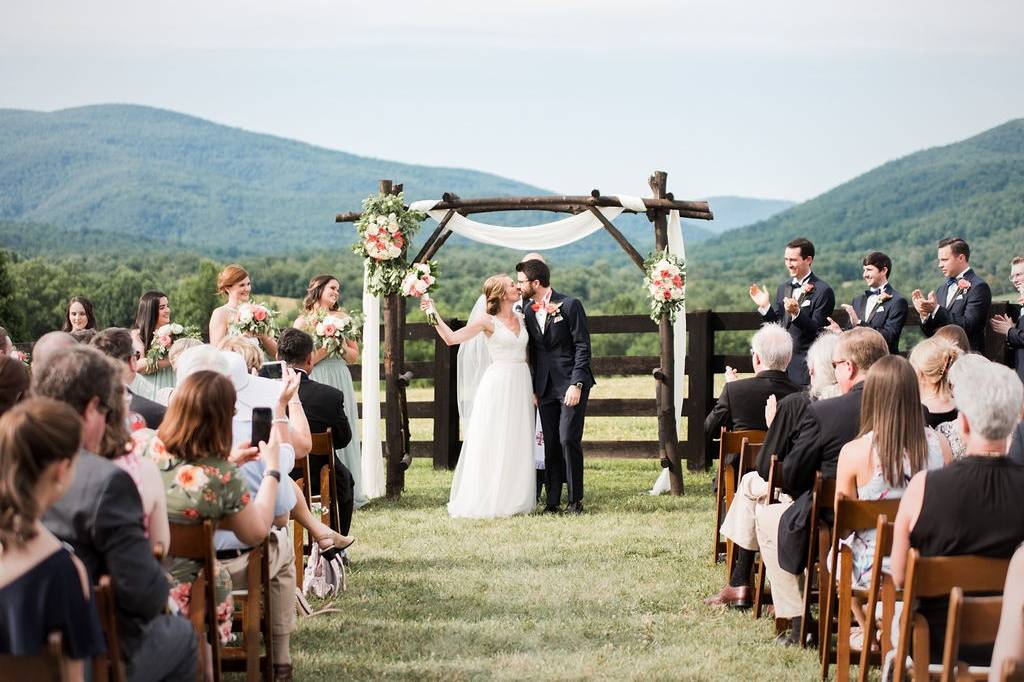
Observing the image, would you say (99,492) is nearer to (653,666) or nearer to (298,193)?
(653,666)

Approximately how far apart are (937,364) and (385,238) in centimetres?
525

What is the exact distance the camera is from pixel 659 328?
10312 millimetres

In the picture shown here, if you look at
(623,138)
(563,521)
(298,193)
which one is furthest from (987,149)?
(563,521)

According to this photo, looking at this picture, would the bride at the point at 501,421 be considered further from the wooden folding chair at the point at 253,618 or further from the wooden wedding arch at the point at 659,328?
the wooden folding chair at the point at 253,618

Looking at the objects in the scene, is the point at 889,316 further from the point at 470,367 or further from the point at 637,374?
the point at 470,367

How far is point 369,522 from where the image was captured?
29.7ft

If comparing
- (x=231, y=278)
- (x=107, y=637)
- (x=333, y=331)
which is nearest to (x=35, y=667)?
(x=107, y=637)

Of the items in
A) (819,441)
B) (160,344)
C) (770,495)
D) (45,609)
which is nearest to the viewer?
(45,609)

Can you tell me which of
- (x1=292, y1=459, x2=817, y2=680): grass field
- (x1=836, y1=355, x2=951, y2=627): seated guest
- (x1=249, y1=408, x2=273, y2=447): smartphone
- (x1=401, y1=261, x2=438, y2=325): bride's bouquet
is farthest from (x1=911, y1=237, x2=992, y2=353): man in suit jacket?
(x1=249, y1=408, x2=273, y2=447): smartphone

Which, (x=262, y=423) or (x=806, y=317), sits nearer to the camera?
(x=262, y=423)

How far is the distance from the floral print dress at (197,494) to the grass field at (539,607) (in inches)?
45.8

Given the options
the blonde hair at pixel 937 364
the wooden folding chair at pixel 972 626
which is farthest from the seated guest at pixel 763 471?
the wooden folding chair at pixel 972 626

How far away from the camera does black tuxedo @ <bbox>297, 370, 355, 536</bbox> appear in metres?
7.38

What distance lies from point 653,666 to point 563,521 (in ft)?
12.4
